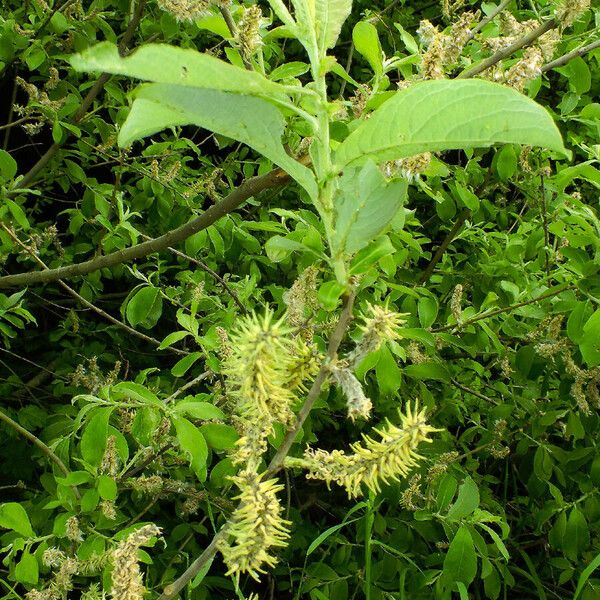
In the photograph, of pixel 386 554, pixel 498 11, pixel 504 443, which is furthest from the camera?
pixel 504 443

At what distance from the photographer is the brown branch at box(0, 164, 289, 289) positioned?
1.13 metres

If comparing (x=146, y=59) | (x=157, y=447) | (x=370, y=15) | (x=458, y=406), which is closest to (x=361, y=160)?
(x=146, y=59)

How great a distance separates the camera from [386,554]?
6.03 feet

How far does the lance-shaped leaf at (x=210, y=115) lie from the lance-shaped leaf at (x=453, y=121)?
66 millimetres

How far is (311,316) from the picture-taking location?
39.6 inches

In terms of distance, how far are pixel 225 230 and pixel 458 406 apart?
839 mm

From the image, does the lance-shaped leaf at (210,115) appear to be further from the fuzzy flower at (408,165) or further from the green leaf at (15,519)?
the green leaf at (15,519)

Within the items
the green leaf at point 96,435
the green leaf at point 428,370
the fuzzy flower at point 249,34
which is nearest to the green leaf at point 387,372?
the green leaf at point 428,370

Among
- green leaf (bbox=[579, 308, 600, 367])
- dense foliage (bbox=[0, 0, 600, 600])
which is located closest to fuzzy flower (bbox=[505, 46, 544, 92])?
dense foliage (bbox=[0, 0, 600, 600])

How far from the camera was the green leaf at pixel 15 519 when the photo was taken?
125cm

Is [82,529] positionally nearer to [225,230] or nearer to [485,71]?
[225,230]

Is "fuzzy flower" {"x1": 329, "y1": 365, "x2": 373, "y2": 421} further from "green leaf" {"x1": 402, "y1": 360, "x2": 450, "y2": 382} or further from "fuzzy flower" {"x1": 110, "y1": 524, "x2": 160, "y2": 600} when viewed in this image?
"green leaf" {"x1": 402, "y1": 360, "x2": 450, "y2": 382}

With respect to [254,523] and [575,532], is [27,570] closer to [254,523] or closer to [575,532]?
[254,523]

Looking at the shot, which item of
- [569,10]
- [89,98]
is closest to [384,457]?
[569,10]
